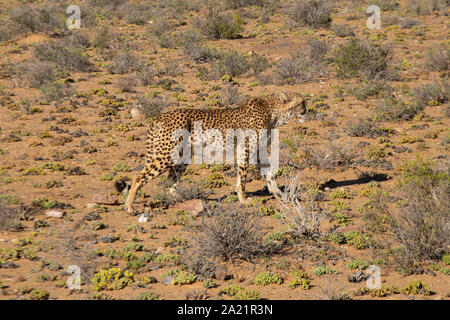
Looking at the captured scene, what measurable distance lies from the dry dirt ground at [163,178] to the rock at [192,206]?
7cm

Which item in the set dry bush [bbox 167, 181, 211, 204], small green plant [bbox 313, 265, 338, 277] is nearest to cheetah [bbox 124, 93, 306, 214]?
dry bush [bbox 167, 181, 211, 204]

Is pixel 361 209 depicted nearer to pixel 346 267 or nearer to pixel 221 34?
pixel 346 267

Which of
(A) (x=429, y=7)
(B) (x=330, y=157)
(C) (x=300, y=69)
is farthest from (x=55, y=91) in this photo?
(A) (x=429, y=7)

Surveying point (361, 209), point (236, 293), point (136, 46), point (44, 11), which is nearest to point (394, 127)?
point (361, 209)

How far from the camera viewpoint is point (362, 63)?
727 inches

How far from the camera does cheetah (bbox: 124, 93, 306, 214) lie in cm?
922

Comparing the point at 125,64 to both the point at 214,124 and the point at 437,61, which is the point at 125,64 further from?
the point at 437,61

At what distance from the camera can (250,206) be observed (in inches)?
367

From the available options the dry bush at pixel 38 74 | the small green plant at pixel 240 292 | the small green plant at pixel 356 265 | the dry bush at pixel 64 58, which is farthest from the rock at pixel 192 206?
the dry bush at pixel 64 58

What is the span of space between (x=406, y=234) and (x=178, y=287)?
11.0 feet

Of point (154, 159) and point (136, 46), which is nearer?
point (154, 159)

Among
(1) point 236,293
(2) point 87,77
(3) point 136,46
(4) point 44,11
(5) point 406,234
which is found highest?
(4) point 44,11

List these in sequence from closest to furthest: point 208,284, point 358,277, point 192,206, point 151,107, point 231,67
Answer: point 208,284, point 358,277, point 192,206, point 151,107, point 231,67

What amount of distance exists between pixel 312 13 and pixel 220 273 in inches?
938
